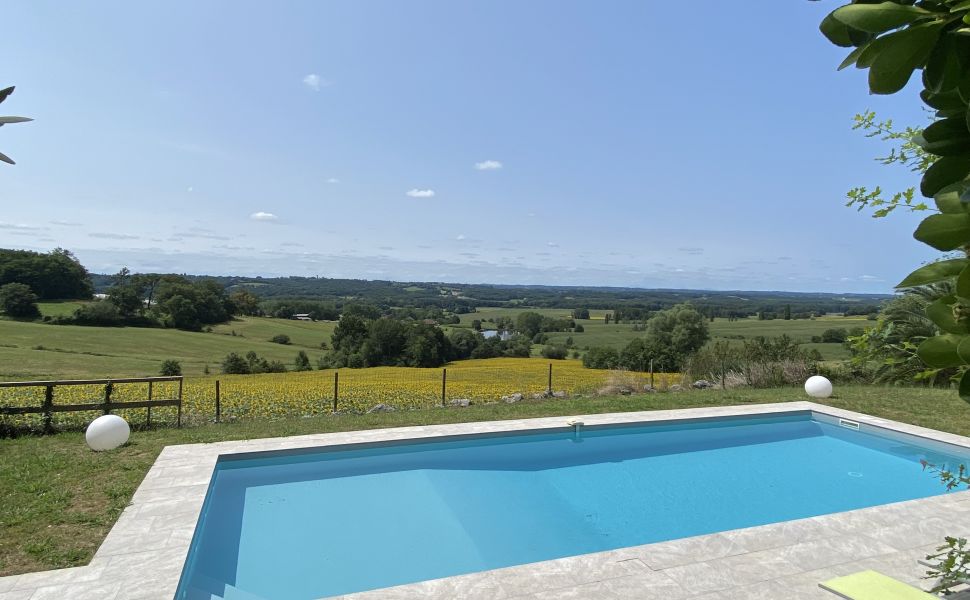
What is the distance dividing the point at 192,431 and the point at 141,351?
1033 inches

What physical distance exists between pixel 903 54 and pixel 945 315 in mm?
209

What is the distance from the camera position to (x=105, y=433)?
6230mm

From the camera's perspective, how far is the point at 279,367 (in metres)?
26.4

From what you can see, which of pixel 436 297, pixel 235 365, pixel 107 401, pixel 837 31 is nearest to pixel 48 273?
pixel 235 365

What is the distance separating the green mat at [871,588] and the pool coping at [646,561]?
0.39 ft

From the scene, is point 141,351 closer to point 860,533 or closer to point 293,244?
point 293,244

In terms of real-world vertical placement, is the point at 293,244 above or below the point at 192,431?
above

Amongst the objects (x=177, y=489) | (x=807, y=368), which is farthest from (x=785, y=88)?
(x=177, y=489)

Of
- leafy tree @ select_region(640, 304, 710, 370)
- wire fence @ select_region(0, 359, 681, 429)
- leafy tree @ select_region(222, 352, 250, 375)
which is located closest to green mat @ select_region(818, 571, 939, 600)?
wire fence @ select_region(0, 359, 681, 429)

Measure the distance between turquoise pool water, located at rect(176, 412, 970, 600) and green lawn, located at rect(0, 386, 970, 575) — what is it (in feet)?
2.79

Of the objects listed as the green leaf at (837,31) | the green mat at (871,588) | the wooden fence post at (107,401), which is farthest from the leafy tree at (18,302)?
the green leaf at (837,31)

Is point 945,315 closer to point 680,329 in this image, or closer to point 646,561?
point 646,561

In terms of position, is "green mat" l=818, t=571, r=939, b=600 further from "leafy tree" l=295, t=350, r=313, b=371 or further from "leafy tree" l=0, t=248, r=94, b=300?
"leafy tree" l=0, t=248, r=94, b=300

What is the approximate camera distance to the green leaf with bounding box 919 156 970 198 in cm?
44
